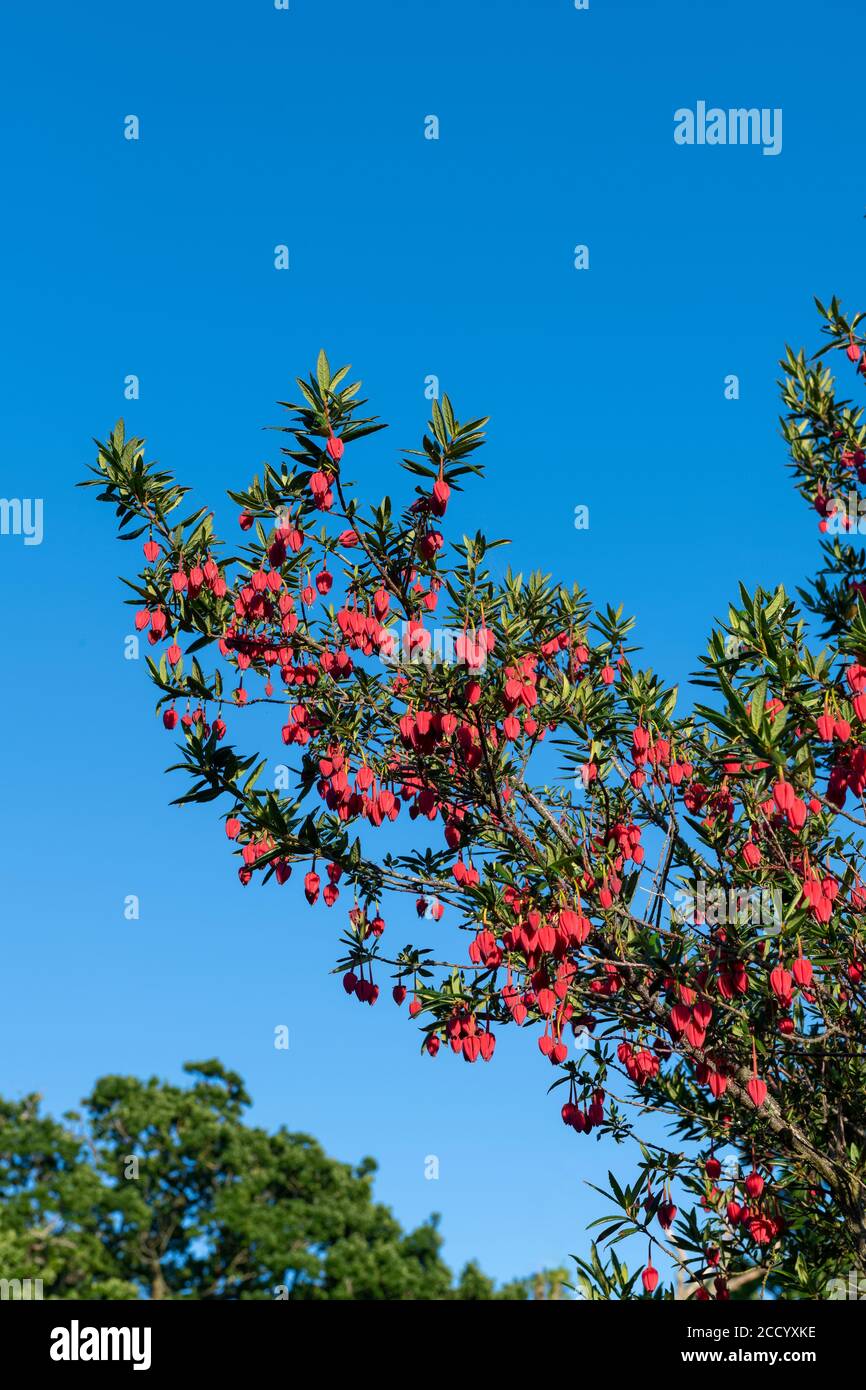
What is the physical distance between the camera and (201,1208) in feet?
153

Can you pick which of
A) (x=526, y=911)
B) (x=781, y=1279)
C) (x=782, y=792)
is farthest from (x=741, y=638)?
(x=781, y=1279)

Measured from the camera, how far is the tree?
43.3m

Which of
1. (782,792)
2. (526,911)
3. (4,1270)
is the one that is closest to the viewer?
(782,792)

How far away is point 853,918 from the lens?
295 inches

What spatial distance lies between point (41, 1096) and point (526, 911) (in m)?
45.7

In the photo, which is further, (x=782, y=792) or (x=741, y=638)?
(x=741, y=638)

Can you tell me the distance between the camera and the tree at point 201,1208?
43.3 m

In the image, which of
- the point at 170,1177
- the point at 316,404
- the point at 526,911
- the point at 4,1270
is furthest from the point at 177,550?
the point at 170,1177

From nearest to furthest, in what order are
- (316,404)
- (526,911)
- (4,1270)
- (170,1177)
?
1. (526,911)
2. (316,404)
3. (4,1270)
4. (170,1177)

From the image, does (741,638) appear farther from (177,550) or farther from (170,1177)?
(170,1177)

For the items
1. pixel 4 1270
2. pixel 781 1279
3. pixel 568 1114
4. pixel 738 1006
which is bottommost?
pixel 4 1270

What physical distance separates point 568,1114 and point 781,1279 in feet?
7.38

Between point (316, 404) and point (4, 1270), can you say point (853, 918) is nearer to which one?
point (316, 404)
